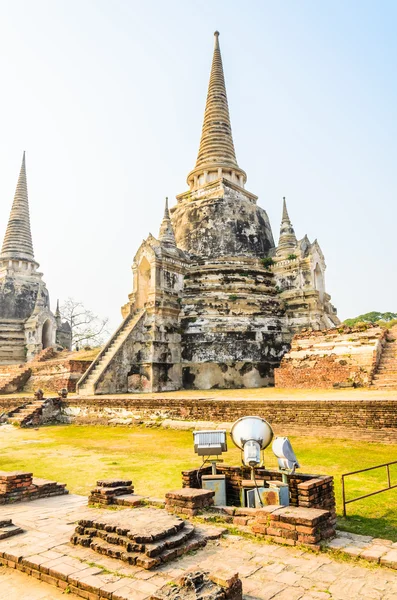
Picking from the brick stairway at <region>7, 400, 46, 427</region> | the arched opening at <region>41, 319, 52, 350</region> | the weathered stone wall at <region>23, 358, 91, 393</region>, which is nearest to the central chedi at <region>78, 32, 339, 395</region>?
the brick stairway at <region>7, 400, 46, 427</region>

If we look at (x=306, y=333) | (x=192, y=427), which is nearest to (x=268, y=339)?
(x=306, y=333)

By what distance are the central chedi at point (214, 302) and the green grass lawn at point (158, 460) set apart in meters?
5.74

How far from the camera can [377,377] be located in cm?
1491

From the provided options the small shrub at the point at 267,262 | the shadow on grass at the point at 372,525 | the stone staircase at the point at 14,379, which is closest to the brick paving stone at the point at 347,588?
the shadow on grass at the point at 372,525

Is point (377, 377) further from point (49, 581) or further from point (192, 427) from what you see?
point (49, 581)

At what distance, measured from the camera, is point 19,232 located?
34.7 m

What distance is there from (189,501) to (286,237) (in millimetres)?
20798

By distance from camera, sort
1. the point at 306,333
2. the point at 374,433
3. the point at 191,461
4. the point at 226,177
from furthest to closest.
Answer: the point at 226,177 < the point at 306,333 < the point at 374,433 < the point at 191,461

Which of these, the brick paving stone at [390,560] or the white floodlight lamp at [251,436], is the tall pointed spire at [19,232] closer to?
the white floodlight lamp at [251,436]

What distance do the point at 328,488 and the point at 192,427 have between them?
7.99m

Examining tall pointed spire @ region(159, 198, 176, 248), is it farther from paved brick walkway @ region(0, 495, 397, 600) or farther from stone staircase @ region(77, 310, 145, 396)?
paved brick walkway @ region(0, 495, 397, 600)

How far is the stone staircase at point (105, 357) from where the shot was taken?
1788cm

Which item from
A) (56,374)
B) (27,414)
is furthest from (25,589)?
(56,374)

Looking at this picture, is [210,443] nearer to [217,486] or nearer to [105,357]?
[217,486]
